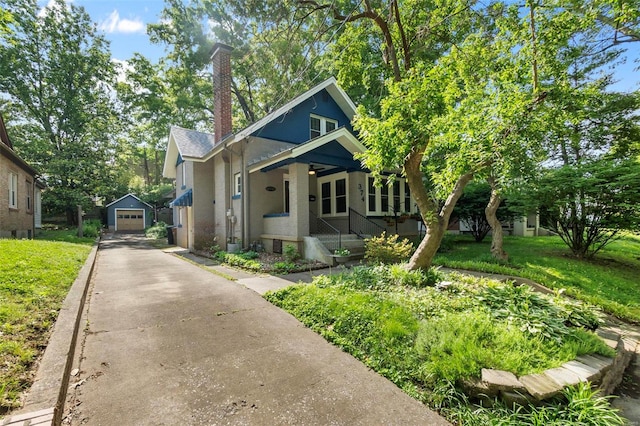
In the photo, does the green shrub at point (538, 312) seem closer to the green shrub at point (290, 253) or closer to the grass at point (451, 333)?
the grass at point (451, 333)

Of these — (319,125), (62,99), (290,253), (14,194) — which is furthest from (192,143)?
(62,99)

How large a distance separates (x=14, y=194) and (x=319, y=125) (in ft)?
51.6

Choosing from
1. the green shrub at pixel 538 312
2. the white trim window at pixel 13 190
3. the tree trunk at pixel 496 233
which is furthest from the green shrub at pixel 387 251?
the white trim window at pixel 13 190

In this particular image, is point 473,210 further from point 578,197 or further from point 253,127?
point 253,127

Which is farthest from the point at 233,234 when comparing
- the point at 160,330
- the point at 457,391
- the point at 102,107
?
the point at 102,107

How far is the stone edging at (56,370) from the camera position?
231 centimetres

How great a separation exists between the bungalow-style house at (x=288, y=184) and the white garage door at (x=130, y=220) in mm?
22002

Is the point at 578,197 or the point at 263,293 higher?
the point at 578,197

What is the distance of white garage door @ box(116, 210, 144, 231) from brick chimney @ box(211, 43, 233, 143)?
24.1 m

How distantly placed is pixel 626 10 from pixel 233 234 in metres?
12.9

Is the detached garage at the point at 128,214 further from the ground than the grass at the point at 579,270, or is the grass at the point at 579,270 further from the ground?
the detached garage at the point at 128,214

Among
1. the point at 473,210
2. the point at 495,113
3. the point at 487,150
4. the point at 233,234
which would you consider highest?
the point at 495,113

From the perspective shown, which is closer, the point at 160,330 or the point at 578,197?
the point at 160,330

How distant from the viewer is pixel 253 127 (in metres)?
10.8
